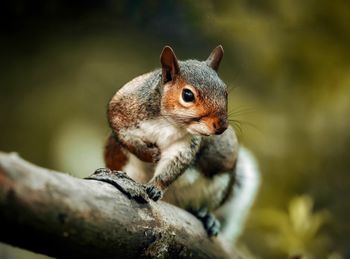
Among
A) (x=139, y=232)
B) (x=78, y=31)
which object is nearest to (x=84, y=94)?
(x=78, y=31)

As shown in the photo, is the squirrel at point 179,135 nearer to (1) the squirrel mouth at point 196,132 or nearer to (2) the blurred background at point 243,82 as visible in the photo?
(1) the squirrel mouth at point 196,132

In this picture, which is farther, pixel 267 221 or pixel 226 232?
pixel 267 221

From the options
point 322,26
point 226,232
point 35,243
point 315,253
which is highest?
point 322,26

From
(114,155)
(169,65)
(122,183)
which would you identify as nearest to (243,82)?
(114,155)

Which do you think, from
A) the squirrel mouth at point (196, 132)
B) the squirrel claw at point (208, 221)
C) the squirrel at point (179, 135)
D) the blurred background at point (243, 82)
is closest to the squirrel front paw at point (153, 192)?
the squirrel at point (179, 135)

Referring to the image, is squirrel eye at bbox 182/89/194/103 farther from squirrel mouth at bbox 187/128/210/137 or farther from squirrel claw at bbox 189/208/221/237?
squirrel claw at bbox 189/208/221/237

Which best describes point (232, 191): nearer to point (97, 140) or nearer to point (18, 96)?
point (97, 140)

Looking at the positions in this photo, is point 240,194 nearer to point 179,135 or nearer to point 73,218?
point 179,135

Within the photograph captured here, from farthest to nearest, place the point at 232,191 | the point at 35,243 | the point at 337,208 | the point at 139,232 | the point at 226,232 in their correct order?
the point at 337,208, the point at 226,232, the point at 232,191, the point at 139,232, the point at 35,243
